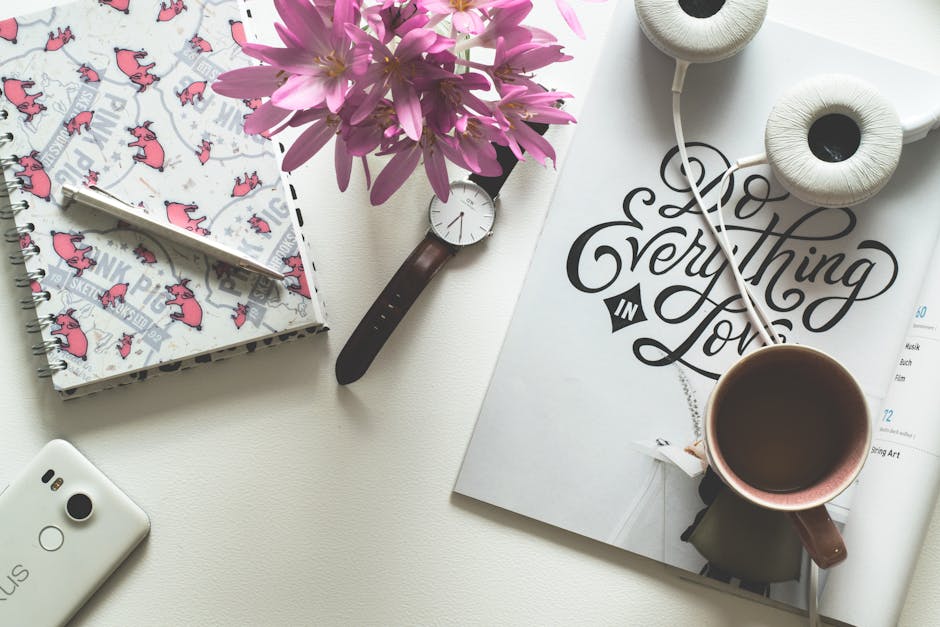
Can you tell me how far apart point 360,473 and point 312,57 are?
0.40 m

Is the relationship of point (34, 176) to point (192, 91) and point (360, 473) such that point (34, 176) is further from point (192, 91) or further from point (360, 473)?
point (360, 473)

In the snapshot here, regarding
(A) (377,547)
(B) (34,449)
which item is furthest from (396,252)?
(B) (34,449)

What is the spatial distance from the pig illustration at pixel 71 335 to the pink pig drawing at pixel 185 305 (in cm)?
8

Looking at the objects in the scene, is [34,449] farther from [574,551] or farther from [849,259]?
[849,259]

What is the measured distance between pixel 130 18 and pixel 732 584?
0.73 m

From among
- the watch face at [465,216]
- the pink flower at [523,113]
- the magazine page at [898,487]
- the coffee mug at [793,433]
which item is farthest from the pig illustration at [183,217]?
the magazine page at [898,487]

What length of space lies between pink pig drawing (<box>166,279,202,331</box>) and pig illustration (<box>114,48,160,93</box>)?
0.18 m

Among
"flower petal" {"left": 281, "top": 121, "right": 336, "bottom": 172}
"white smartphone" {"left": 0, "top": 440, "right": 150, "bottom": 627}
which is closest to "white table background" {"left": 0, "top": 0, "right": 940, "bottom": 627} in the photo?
"white smartphone" {"left": 0, "top": 440, "right": 150, "bottom": 627}

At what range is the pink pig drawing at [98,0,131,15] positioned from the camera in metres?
0.64

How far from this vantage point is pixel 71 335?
0.64m

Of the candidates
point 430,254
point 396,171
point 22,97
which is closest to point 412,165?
point 396,171

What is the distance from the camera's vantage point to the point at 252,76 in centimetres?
42

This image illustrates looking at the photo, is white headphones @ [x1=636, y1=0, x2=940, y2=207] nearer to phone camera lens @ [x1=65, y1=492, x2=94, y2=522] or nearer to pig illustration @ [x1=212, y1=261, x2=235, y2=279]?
pig illustration @ [x1=212, y1=261, x2=235, y2=279]

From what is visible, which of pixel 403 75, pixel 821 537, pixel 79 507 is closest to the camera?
pixel 403 75
